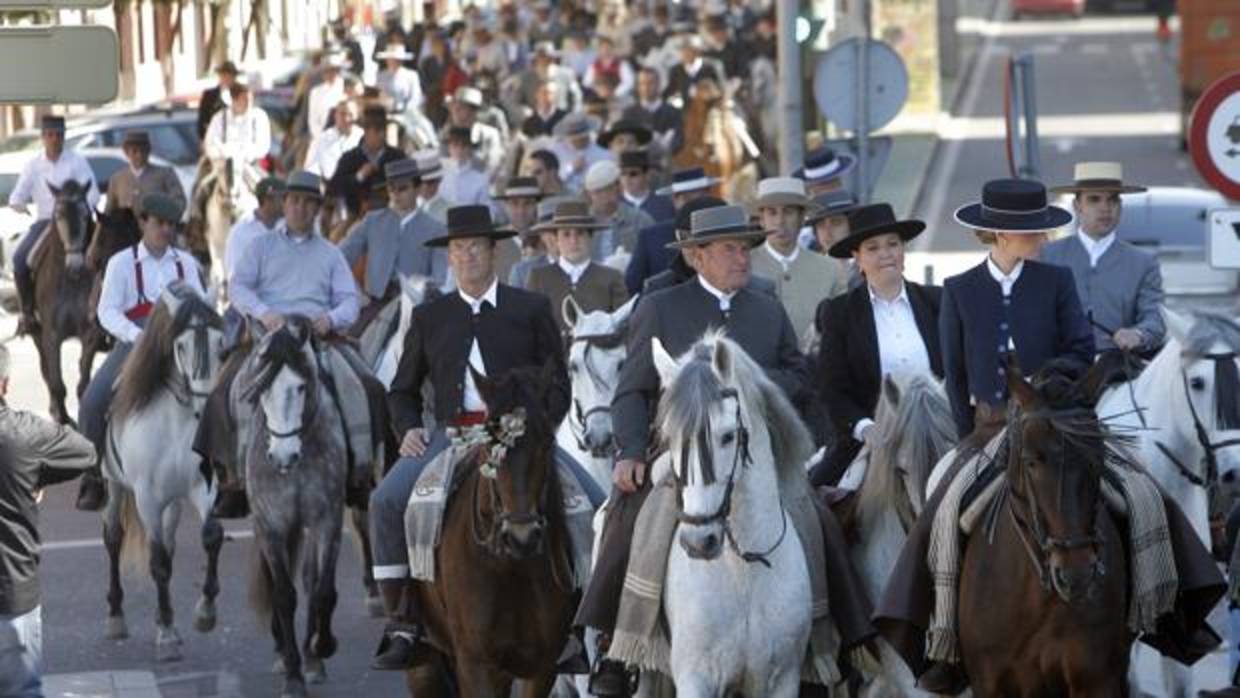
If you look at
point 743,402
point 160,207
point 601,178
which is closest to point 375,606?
point 160,207

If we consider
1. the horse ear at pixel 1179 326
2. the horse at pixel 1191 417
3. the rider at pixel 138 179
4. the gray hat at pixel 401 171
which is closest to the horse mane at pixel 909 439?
the horse at pixel 1191 417

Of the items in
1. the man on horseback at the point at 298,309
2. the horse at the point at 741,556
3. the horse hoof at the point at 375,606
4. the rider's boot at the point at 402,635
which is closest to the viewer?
the horse at the point at 741,556

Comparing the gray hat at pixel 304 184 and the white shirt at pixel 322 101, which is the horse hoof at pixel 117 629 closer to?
the gray hat at pixel 304 184

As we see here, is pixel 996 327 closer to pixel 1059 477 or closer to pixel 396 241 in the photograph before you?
pixel 1059 477

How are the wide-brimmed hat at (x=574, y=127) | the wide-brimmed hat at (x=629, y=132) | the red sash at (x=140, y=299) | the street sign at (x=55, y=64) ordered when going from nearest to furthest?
the street sign at (x=55, y=64)
the red sash at (x=140, y=299)
the wide-brimmed hat at (x=629, y=132)
the wide-brimmed hat at (x=574, y=127)

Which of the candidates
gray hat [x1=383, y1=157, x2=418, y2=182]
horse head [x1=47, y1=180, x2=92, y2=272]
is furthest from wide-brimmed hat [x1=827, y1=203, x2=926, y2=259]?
horse head [x1=47, y1=180, x2=92, y2=272]

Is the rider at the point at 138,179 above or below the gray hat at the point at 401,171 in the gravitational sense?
below

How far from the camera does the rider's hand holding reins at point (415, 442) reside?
15070 mm

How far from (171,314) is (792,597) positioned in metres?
7.29

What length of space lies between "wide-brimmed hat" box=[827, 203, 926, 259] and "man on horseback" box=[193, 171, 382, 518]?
4.40 meters

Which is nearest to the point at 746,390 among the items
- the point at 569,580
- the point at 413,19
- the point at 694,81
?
the point at 569,580

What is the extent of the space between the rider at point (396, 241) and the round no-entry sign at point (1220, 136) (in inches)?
272

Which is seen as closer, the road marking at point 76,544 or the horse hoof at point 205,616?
the horse hoof at point 205,616

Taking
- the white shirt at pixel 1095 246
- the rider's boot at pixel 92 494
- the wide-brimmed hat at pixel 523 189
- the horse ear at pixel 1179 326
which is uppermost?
the white shirt at pixel 1095 246
